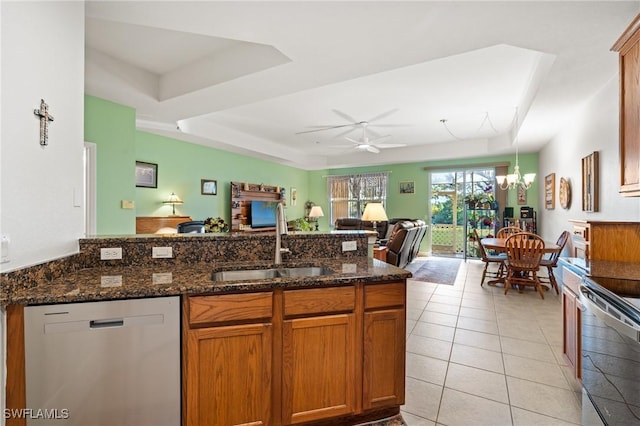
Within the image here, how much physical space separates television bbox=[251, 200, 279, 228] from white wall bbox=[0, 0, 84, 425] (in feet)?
18.0

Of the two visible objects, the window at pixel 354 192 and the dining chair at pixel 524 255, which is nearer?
the dining chair at pixel 524 255

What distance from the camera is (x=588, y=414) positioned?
1594mm

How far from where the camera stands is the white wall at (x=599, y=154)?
2.74 m

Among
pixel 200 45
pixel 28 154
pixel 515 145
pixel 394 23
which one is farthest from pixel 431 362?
pixel 515 145

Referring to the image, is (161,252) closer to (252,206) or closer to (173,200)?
(173,200)

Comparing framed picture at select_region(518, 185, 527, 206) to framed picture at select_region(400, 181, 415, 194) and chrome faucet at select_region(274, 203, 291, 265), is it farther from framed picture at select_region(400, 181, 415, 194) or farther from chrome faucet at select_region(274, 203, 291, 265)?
chrome faucet at select_region(274, 203, 291, 265)

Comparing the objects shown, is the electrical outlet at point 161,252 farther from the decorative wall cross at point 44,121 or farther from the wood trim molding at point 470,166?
the wood trim molding at point 470,166

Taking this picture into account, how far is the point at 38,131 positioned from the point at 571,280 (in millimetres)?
3157

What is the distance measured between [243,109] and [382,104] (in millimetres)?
2242

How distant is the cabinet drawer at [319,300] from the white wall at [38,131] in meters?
1.23

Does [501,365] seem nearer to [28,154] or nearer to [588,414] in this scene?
[588,414]

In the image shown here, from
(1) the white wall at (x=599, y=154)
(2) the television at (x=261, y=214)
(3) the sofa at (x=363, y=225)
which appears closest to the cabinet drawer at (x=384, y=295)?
(1) the white wall at (x=599, y=154)

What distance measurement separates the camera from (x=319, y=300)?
159 cm

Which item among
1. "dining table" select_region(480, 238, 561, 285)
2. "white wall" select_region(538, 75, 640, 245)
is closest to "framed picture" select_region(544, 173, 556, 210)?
"white wall" select_region(538, 75, 640, 245)
